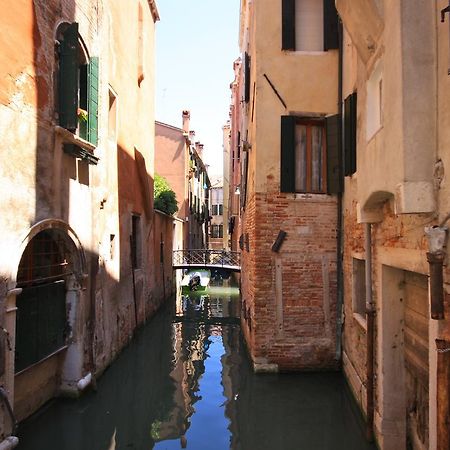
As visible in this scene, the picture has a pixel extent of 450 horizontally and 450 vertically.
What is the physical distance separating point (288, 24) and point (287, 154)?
7.30 feet

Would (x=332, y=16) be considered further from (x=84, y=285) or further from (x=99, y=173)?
(x=84, y=285)

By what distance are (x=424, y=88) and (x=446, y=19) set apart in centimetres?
45

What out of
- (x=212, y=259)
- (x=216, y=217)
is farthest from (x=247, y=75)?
(x=216, y=217)

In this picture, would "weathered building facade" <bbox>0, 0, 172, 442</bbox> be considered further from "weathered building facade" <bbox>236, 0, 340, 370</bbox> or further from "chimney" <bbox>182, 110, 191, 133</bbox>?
"chimney" <bbox>182, 110, 191, 133</bbox>

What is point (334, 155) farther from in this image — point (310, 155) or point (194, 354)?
point (194, 354)

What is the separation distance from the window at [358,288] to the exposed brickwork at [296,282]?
2.96 ft

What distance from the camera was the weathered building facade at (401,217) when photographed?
2971mm

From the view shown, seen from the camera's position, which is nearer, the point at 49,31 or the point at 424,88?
the point at 424,88

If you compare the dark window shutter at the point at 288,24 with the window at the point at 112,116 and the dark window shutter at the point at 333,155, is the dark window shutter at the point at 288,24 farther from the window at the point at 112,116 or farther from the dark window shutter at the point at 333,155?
the window at the point at 112,116

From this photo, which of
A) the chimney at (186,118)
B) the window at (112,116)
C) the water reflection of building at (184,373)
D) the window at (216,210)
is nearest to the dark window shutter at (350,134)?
the water reflection of building at (184,373)

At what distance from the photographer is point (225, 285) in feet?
74.3

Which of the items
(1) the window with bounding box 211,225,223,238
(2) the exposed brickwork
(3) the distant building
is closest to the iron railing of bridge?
(2) the exposed brickwork

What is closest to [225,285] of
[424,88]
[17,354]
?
[17,354]

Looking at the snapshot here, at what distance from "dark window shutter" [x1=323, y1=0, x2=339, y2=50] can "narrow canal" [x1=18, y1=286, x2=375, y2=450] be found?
5648 mm
